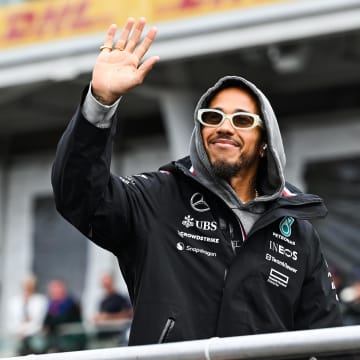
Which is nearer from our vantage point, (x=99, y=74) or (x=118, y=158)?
(x=99, y=74)

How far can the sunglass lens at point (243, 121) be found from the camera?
12.2 feet

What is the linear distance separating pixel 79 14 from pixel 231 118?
10234 mm

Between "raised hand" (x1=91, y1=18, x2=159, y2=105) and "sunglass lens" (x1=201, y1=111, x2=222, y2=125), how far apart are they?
0.32 meters

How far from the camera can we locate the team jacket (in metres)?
3.39

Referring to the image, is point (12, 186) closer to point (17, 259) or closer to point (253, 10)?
point (17, 259)

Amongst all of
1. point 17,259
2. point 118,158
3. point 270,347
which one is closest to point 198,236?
point 270,347

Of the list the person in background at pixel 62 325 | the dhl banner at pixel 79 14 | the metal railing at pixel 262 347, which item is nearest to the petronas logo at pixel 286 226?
the metal railing at pixel 262 347

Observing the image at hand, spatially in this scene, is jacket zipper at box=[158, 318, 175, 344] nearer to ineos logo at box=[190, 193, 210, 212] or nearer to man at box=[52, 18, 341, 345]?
man at box=[52, 18, 341, 345]

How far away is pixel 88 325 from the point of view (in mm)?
12406

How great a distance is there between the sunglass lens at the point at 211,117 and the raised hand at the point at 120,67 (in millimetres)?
322

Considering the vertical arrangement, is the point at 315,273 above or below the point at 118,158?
below

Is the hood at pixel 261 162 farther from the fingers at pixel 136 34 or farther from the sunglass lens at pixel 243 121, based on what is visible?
the fingers at pixel 136 34

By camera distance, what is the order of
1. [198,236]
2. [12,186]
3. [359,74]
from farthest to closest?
[12,186] < [359,74] < [198,236]

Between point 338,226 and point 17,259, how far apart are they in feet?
19.8
